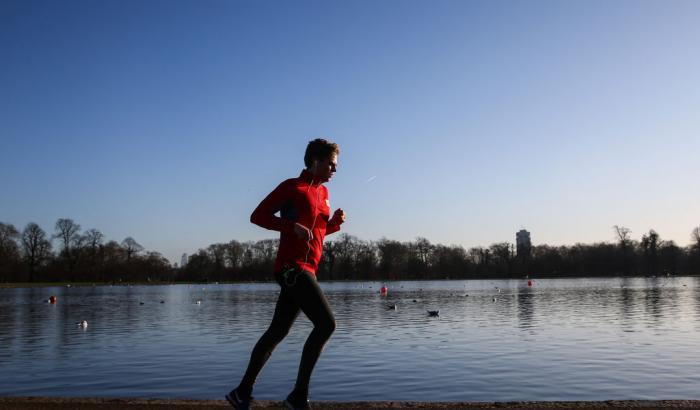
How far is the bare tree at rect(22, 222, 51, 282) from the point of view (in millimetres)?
121438

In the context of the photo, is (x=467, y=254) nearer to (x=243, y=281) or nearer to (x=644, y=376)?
(x=243, y=281)

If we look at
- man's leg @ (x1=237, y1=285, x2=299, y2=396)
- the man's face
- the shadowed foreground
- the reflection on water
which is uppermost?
the man's face

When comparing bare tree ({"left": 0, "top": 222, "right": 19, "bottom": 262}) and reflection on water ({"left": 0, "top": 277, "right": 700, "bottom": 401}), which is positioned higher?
bare tree ({"left": 0, "top": 222, "right": 19, "bottom": 262})

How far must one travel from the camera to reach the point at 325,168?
5.61m

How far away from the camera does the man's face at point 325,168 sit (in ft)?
18.4

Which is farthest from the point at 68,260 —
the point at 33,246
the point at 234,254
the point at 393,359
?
the point at 393,359

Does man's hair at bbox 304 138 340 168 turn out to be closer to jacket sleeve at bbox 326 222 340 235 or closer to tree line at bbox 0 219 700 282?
jacket sleeve at bbox 326 222 340 235

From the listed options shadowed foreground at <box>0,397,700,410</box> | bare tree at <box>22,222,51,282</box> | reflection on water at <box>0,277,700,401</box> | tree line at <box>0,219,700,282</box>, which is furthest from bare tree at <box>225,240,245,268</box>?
shadowed foreground at <box>0,397,700,410</box>

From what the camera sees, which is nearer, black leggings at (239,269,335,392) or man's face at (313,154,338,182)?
black leggings at (239,269,335,392)

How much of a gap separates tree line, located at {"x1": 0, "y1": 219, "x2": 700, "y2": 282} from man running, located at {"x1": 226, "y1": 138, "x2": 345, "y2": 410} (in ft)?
422

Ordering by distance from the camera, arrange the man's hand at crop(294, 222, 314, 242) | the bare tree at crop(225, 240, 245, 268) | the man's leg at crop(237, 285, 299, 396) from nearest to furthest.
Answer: the man's hand at crop(294, 222, 314, 242)
the man's leg at crop(237, 285, 299, 396)
the bare tree at crop(225, 240, 245, 268)

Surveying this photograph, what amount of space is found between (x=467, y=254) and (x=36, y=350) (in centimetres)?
17836

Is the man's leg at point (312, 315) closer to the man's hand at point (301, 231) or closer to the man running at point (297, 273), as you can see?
the man running at point (297, 273)

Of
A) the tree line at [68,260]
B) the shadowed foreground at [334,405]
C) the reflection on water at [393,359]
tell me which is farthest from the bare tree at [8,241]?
the shadowed foreground at [334,405]
